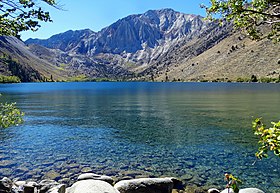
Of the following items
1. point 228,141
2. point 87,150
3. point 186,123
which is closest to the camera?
point 87,150

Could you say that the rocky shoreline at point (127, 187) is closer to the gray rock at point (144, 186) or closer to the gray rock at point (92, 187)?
the gray rock at point (144, 186)

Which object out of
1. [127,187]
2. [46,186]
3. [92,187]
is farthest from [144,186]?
[46,186]

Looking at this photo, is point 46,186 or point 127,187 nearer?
point 127,187

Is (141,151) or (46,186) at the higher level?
(46,186)

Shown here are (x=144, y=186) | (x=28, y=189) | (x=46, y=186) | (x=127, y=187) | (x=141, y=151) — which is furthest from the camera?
(x=141, y=151)

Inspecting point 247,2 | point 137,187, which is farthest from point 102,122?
point 247,2

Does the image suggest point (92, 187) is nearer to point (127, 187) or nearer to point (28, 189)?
point (127, 187)

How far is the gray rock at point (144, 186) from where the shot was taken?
19.8 m

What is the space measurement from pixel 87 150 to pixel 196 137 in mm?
17293

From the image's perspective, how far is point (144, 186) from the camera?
20.2 meters

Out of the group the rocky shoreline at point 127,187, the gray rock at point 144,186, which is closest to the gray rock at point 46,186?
the rocky shoreline at point 127,187

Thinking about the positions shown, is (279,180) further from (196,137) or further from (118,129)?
(118,129)

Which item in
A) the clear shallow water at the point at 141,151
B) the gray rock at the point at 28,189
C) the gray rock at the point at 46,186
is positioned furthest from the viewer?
the clear shallow water at the point at 141,151

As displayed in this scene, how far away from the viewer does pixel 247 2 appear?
10.0 m
